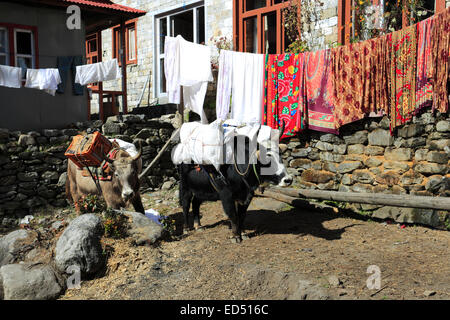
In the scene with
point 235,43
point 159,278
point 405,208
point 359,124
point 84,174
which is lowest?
point 159,278

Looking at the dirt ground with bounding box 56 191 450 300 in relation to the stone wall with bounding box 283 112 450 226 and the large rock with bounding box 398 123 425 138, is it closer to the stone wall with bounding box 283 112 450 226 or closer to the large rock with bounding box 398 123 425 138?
the stone wall with bounding box 283 112 450 226

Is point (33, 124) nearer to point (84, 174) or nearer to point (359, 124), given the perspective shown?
point (84, 174)

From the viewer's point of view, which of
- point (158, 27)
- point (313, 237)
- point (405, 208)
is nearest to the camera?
point (313, 237)

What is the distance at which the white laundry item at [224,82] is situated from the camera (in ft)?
24.6

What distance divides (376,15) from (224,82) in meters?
3.04

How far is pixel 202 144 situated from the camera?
536 cm

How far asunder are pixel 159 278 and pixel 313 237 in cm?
232

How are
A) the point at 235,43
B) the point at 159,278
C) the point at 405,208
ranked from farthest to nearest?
1. the point at 235,43
2. the point at 405,208
3. the point at 159,278

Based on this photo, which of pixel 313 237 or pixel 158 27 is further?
pixel 158 27

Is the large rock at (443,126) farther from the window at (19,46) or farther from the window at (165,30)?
the window at (19,46)

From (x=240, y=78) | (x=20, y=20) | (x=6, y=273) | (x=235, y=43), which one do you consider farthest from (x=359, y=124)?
(x=20, y=20)

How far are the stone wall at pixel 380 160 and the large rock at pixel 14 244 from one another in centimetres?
496

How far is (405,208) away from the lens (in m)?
6.17

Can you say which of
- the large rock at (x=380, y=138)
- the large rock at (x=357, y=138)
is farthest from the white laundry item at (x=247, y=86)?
the large rock at (x=380, y=138)
